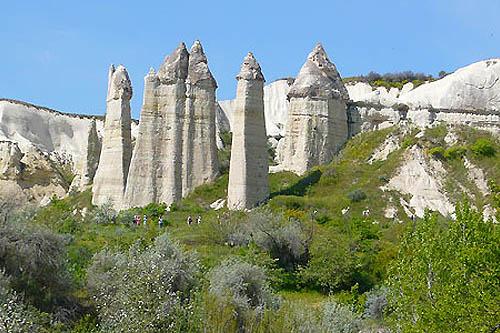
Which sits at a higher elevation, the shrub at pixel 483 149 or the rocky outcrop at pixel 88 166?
the shrub at pixel 483 149

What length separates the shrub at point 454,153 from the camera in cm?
4825

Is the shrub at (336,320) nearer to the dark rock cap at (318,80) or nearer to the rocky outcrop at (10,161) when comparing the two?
the dark rock cap at (318,80)

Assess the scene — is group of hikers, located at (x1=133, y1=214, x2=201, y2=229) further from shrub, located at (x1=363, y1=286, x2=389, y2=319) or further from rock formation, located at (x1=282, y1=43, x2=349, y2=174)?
shrub, located at (x1=363, y1=286, x2=389, y2=319)

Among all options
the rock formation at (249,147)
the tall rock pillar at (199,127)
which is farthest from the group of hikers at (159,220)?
the tall rock pillar at (199,127)

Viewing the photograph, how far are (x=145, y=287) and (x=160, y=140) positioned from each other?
94.2 ft

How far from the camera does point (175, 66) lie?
47.3 meters

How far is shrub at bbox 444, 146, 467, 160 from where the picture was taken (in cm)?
4825

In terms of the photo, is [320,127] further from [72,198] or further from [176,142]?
[72,198]

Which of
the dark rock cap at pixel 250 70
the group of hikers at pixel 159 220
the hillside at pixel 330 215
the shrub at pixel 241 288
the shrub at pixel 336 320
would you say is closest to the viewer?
the shrub at pixel 336 320

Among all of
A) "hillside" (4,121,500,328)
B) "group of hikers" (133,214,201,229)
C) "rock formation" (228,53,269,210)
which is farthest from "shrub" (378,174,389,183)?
"group of hikers" (133,214,201,229)

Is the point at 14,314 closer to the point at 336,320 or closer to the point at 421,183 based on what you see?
the point at 336,320

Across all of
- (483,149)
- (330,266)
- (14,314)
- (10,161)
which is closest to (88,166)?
(10,161)

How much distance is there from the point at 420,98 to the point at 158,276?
4822 cm

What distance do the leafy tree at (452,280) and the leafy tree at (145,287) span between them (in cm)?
520
